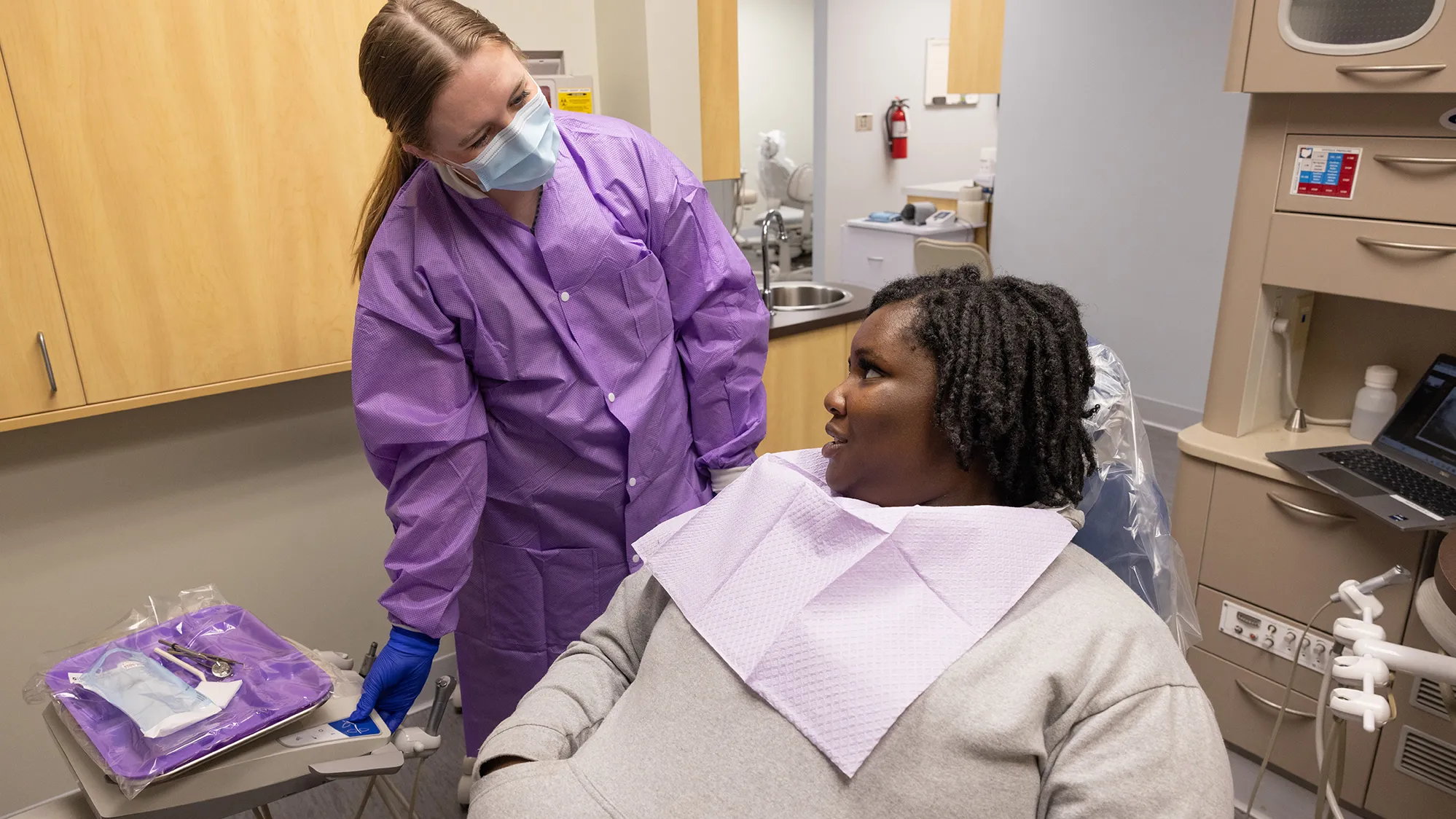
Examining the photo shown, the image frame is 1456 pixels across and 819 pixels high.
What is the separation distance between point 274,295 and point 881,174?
4.88 meters

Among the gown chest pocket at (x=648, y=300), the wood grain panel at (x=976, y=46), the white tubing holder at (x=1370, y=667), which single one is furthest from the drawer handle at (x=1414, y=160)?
the wood grain panel at (x=976, y=46)

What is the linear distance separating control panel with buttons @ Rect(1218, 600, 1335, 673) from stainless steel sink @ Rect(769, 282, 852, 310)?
1366 mm

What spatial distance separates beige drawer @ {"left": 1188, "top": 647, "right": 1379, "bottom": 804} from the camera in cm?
181

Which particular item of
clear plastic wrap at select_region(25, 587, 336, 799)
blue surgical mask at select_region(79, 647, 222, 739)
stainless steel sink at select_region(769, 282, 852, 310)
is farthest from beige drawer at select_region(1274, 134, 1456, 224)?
blue surgical mask at select_region(79, 647, 222, 739)

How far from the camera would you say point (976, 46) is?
5.05 meters

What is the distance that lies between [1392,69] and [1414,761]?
1251 mm

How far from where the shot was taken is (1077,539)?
1258 mm

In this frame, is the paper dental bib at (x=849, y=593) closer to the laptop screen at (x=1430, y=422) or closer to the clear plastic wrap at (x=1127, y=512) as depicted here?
the clear plastic wrap at (x=1127, y=512)

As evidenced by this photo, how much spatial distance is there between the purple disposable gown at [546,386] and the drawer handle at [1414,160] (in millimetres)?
1102

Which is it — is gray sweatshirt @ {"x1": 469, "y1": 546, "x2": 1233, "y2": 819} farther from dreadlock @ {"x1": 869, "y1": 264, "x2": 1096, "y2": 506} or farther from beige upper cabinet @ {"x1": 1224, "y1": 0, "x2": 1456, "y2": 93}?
beige upper cabinet @ {"x1": 1224, "y1": 0, "x2": 1456, "y2": 93}

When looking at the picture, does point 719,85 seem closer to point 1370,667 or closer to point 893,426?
point 893,426

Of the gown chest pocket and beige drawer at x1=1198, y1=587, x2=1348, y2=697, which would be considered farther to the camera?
beige drawer at x1=1198, y1=587, x2=1348, y2=697

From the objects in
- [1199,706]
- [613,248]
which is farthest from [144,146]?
[1199,706]

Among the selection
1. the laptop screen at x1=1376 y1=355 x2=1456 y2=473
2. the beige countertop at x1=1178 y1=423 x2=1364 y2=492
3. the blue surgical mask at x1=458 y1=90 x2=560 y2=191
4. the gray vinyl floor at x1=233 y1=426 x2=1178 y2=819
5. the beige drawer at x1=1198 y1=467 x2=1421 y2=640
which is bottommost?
the gray vinyl floor at x1=233 y1=426 x2=1178 y2=819
